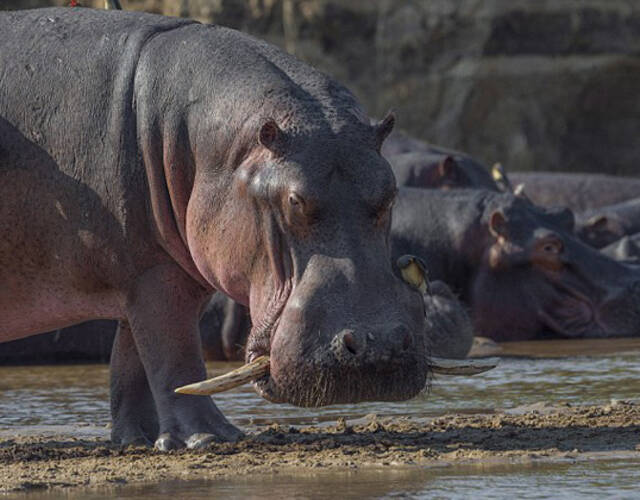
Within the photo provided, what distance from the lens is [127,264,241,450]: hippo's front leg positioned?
15.3 feet

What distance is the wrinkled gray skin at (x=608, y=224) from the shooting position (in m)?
11.0

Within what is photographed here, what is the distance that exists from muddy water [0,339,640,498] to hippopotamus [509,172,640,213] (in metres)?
4.49

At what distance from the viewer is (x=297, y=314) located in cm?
412

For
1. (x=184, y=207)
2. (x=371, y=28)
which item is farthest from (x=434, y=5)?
(x=184, y=207)

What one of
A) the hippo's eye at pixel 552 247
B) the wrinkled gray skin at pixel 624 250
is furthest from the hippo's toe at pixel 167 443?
the wrinkled gray skin at pixel 624 250

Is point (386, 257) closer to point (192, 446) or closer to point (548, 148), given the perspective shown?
point (192, 446)

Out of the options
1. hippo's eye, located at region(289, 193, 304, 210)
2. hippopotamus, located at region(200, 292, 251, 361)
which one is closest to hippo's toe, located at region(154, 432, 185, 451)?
hippo's eye, located at region(289, 193, 304, 210)

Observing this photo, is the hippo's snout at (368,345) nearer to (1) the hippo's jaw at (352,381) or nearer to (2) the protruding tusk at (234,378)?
(1) the hippo's jaw at (352,381)

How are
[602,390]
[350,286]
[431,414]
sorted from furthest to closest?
[602,390] → [431,414] → [350,286]

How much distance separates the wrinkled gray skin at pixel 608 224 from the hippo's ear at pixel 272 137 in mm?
6702

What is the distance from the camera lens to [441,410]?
17.8ft

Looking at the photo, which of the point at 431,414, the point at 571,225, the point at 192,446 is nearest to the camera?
the point at 192,446

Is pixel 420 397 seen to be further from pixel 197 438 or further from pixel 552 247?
pixel 552 247

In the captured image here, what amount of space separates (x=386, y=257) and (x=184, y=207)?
2.47ft
